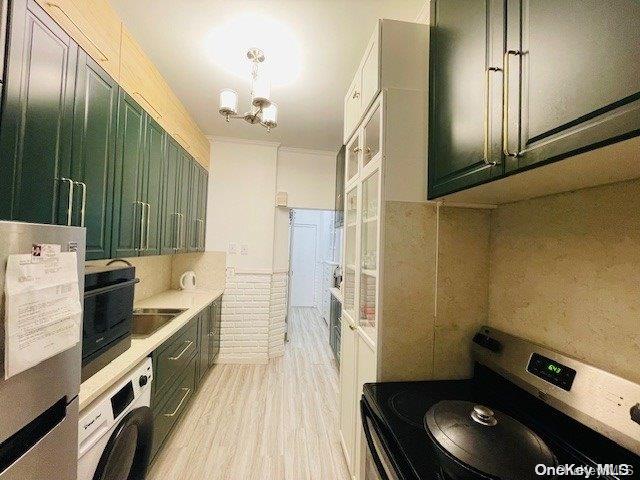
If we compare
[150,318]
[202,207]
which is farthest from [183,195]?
[150,318]

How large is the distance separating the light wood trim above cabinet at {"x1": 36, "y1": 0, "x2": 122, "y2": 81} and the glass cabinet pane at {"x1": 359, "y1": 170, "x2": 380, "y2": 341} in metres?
1.45

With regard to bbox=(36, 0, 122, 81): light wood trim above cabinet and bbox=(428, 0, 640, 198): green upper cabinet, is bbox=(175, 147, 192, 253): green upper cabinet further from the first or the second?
bbox=(428, 0, 640, 198): green upper cabinet

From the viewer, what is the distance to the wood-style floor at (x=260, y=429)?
1.77 meters

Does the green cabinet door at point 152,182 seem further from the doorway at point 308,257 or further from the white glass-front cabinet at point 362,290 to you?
the doorway at point 308,257

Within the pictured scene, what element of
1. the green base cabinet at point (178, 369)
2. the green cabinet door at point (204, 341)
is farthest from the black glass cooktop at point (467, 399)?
the green cabinet door at point (204, 341)

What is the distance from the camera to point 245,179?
11.3 feet

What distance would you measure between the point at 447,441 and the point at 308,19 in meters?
2.00

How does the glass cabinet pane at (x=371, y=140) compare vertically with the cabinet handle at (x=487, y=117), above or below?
above

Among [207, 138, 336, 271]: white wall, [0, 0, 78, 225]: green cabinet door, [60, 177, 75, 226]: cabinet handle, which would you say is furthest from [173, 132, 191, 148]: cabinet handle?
[60, 177, 75, 226]: cabinet handle

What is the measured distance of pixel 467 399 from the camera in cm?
111

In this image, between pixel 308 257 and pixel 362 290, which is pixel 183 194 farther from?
pixel 308 257

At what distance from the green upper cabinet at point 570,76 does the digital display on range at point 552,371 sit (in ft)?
2.24

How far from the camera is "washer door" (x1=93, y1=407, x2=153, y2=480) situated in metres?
1.09

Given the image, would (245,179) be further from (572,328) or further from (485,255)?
(572,328)
